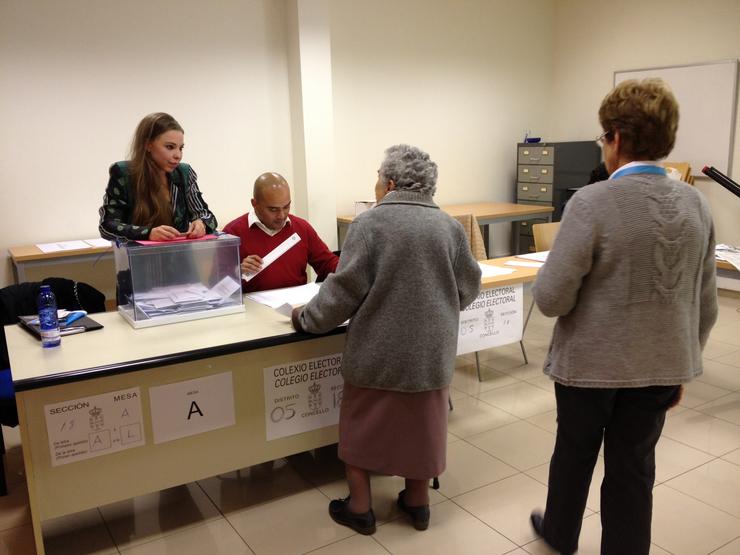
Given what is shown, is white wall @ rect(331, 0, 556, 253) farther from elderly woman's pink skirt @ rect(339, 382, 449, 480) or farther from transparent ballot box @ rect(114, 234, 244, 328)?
elderly woman's pink skirt @ rect(339, 382, 449, 480)

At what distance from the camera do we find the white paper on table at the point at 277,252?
287 centimetres

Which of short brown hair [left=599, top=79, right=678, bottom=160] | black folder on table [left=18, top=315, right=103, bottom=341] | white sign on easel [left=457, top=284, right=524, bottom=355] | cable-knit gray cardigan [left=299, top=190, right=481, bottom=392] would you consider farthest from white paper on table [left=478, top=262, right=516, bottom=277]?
black folder on table [left=18, top=315, right=103, bottom=341]

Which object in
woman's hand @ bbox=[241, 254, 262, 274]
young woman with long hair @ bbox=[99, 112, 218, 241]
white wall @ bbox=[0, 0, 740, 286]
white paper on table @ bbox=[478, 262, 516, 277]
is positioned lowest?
white paper on table @ bbox=[478, 262, 516, 277]

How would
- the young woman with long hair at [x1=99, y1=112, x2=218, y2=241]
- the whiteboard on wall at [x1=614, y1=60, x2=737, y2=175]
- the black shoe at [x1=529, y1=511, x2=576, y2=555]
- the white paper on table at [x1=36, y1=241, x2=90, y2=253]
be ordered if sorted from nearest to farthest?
the black shoe at [x1=529, y1=511, x2=576, y2=555] < the young woman with long hair at [x1=99, y1=112, x2=218, y2=241] < the white paper on table at [x1=36, y1=241, x2=90, y2=253] < the whiteboard on wall at [x1=614, y1=60, x2=737, y2=175]

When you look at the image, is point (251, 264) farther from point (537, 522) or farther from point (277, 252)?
point (537, 522)

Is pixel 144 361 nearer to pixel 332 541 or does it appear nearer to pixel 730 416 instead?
pixel 332 541

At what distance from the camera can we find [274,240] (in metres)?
2.91

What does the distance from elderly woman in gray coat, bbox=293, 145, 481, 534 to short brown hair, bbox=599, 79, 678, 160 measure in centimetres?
64

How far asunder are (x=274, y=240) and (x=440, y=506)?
1383 mm

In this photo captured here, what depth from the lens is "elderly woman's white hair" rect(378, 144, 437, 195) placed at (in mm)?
2049

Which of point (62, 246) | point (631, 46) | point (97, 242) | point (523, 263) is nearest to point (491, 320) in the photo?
point (523, 263)

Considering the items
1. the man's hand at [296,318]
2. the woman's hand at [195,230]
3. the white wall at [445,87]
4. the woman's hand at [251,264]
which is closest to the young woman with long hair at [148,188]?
the woman's hand at [195,230]

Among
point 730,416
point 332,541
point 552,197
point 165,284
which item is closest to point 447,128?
point 552,197

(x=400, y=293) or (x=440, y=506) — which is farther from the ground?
(x=400, y=293)
